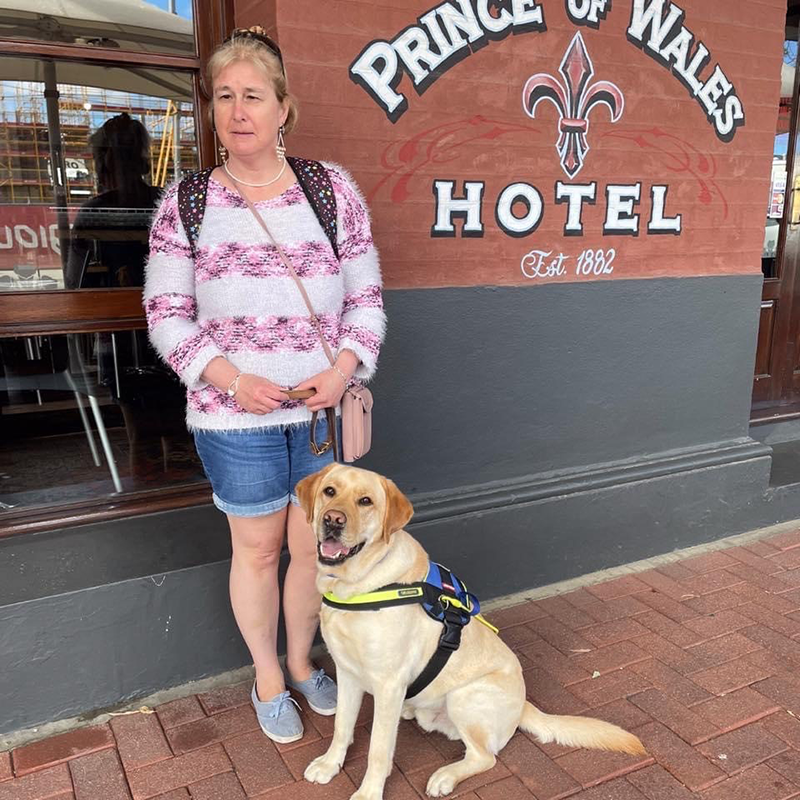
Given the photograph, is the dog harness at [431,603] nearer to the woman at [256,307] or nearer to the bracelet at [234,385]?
the woman at [256,307]

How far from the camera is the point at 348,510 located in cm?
233

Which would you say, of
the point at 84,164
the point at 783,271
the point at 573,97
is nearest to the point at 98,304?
the point at 84,164

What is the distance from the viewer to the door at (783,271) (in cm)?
542

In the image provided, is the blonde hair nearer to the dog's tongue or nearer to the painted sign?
the painted sign

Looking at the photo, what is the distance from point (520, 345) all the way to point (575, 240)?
24.5 inches

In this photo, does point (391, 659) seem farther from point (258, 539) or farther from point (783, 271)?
point (783, 271)

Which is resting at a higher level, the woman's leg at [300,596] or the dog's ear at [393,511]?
the dog's ear at [393,511]

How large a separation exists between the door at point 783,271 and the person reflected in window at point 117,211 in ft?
13.9

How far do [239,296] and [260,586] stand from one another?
1.07 metres

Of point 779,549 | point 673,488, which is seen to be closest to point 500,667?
point 673,488

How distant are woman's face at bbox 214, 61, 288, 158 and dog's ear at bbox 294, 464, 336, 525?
3.50 feet

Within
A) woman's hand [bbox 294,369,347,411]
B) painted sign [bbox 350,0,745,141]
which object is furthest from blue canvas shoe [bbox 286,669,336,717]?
painted sign [bbox 350,0,745,141]

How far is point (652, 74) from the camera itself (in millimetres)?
3943

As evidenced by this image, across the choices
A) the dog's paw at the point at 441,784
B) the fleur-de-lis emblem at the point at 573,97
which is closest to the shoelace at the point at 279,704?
the dog's paw at the point at 441,784
